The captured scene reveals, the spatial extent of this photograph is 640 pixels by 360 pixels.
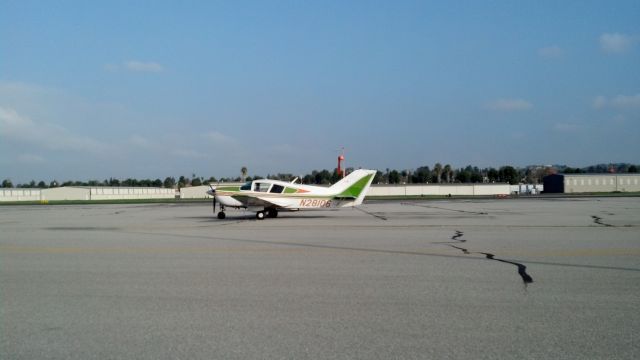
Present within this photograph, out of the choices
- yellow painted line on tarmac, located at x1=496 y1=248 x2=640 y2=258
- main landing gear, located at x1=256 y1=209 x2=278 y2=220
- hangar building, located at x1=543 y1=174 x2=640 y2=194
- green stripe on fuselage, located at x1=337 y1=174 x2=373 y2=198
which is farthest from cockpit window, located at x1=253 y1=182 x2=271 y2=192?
hangar building, located at x1=543 y1=174 x2=640 y2=194

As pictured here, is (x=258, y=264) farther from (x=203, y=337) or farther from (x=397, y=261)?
(x=203, y=337)

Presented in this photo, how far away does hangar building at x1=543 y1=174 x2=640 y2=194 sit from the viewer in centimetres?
9075

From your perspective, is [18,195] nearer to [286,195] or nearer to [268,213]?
[268,213]

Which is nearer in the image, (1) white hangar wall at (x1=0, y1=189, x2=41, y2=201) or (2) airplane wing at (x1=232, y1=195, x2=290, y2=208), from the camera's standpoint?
(2) airplane wing at (x1=232, y1=195, x2=290, y2=208)

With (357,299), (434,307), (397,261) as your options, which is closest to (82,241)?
(397,261)

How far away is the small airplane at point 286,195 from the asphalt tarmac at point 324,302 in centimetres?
1245

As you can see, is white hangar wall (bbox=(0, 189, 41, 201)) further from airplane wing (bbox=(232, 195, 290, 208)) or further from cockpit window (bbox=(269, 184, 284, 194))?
cockpit window (bbox=(269, 184, 284, 194))

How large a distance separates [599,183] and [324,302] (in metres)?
99.6

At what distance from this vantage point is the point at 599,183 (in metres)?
91.6

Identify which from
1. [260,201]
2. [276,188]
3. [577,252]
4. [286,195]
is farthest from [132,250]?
[286,195]

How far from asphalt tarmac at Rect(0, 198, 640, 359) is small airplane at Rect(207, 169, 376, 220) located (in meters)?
12.4

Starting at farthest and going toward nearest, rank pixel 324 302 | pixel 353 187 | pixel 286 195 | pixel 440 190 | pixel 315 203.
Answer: pixel 440 190 < pixel 353 187 < pixel 315 203 < pixel 286 195 < pixel 324 302

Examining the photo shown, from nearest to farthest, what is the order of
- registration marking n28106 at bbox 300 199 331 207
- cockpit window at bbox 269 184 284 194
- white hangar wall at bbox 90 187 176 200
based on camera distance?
cockpit window at bbox 269 184 284 194, registration marking n28106 at bbox 300 199 331 207, white hangar wall at bbox 90 187 176 200

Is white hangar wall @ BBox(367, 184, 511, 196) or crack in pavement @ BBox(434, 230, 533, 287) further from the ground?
white hangar wall @ BBox(367, 184, 511, 196)
